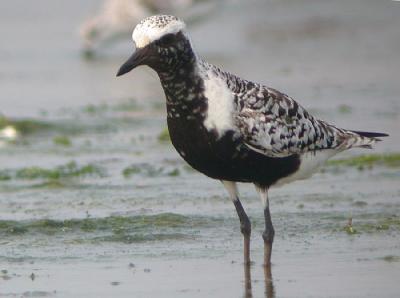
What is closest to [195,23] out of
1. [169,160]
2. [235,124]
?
[169,160]

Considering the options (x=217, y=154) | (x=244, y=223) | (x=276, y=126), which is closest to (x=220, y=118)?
(x=217, y=154)

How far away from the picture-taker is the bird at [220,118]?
7.53 meters

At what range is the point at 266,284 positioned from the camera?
7508 millimetres

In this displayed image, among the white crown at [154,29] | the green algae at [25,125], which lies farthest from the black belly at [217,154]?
the green algae at [25,125]

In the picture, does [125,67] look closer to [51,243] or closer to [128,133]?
[51,243]

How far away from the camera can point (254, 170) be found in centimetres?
796

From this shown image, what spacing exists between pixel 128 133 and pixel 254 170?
544 centimetres

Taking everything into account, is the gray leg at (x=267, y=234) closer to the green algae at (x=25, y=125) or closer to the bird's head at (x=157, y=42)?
the bird's head at (x=157, y=42)

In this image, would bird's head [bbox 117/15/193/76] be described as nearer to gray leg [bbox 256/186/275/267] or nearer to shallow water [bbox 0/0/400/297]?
gray leg [bbox 256/186/275/267]

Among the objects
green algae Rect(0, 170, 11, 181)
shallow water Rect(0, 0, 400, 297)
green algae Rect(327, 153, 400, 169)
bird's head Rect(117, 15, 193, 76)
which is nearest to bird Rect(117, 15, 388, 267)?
bird's head Rect(117, 15, 193, 76)

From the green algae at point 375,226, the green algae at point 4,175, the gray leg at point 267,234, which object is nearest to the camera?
the gray leg at point 267,234

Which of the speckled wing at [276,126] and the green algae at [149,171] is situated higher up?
the speckled wing at [276,126]

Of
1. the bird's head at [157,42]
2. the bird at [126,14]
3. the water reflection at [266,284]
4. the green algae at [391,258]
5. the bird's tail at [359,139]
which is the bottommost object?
the water reflection at [266,284]

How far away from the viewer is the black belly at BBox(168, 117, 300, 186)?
769 centimetres
